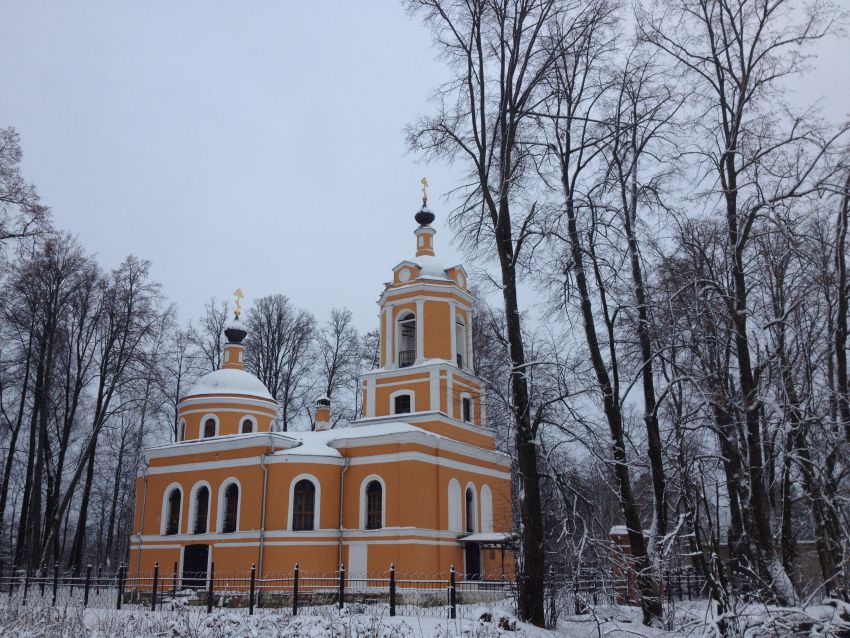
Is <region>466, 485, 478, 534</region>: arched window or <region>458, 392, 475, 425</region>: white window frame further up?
<region>458, 392, 475, 425</region>: white window frame

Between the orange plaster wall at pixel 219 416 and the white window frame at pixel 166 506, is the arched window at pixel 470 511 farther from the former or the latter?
the white window frame at pixel 166 506

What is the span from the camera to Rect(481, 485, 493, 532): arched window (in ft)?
76.6

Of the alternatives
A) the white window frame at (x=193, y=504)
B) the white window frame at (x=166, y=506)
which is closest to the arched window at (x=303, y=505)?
the white window frame at (x=193, y=504)

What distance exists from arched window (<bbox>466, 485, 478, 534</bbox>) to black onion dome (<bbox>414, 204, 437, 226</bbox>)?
10.0m

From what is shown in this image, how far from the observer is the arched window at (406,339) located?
→ 24516 mm

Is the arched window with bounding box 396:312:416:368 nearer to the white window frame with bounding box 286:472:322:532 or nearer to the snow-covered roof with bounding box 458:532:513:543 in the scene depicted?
the white window frame with bounding box 286:472:322:532

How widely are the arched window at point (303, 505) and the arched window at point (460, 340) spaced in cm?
675

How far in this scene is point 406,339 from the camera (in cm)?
2523

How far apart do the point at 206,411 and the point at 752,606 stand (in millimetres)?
22193

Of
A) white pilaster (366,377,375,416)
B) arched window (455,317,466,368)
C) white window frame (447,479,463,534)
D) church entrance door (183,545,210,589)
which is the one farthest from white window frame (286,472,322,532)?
arched window (455,317,466,368)

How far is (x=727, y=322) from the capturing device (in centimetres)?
1045

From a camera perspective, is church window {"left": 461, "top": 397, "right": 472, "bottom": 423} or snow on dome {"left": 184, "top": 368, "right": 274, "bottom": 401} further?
snow on dome {"left": 184, "top": 368, "right": 274, "bottom": 401}

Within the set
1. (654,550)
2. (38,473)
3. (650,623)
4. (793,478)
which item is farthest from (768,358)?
(38,473)

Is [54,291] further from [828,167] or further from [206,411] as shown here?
[828,167]
